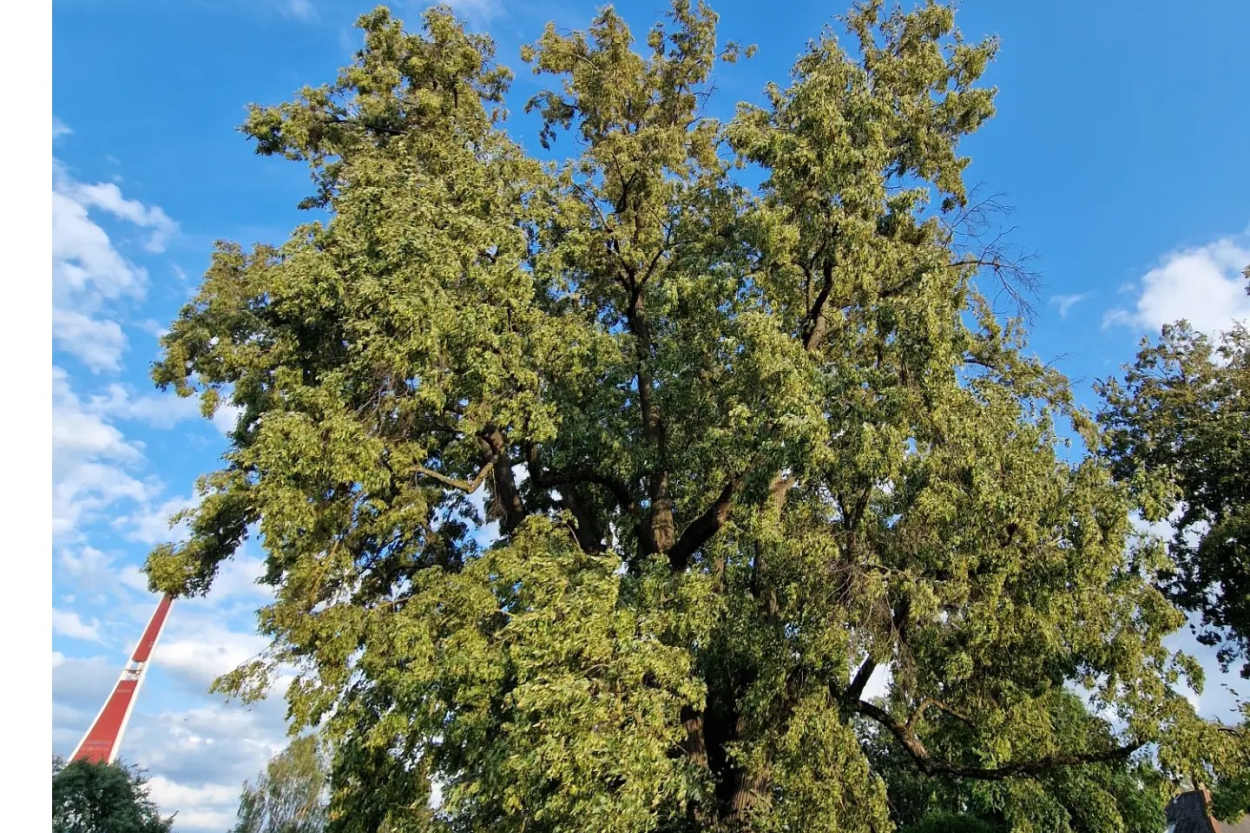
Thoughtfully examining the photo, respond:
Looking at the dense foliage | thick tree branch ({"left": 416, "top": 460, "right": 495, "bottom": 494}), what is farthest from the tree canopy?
thick tree branch ({"left": 416, "top": 460, "right": 495, "bottom": 494})

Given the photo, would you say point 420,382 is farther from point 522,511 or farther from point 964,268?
point 964,268

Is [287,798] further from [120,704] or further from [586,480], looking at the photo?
[586,480]

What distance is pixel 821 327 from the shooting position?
11367 millimetres

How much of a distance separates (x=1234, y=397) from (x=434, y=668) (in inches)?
735

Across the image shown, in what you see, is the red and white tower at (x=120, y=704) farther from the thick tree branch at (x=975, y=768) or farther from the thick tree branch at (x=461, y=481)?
the thick tree branch at (x=975, y=768)

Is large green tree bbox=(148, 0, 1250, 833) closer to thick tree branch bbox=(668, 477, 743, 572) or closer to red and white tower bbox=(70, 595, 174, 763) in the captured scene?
thick tree branch bbox=(668, 477, 743, 572)

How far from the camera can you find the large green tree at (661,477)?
8258 millimetres

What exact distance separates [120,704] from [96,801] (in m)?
12.8

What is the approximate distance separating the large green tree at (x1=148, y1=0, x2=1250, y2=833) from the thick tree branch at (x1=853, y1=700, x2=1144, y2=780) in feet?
0.23

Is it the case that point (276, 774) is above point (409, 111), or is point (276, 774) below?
below

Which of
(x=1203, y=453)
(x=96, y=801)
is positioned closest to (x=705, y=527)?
(x=1203, y=453)

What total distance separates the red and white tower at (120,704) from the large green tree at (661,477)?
32.4m

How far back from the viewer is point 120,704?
39.8m

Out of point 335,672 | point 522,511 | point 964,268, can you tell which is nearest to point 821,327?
point 964,268
